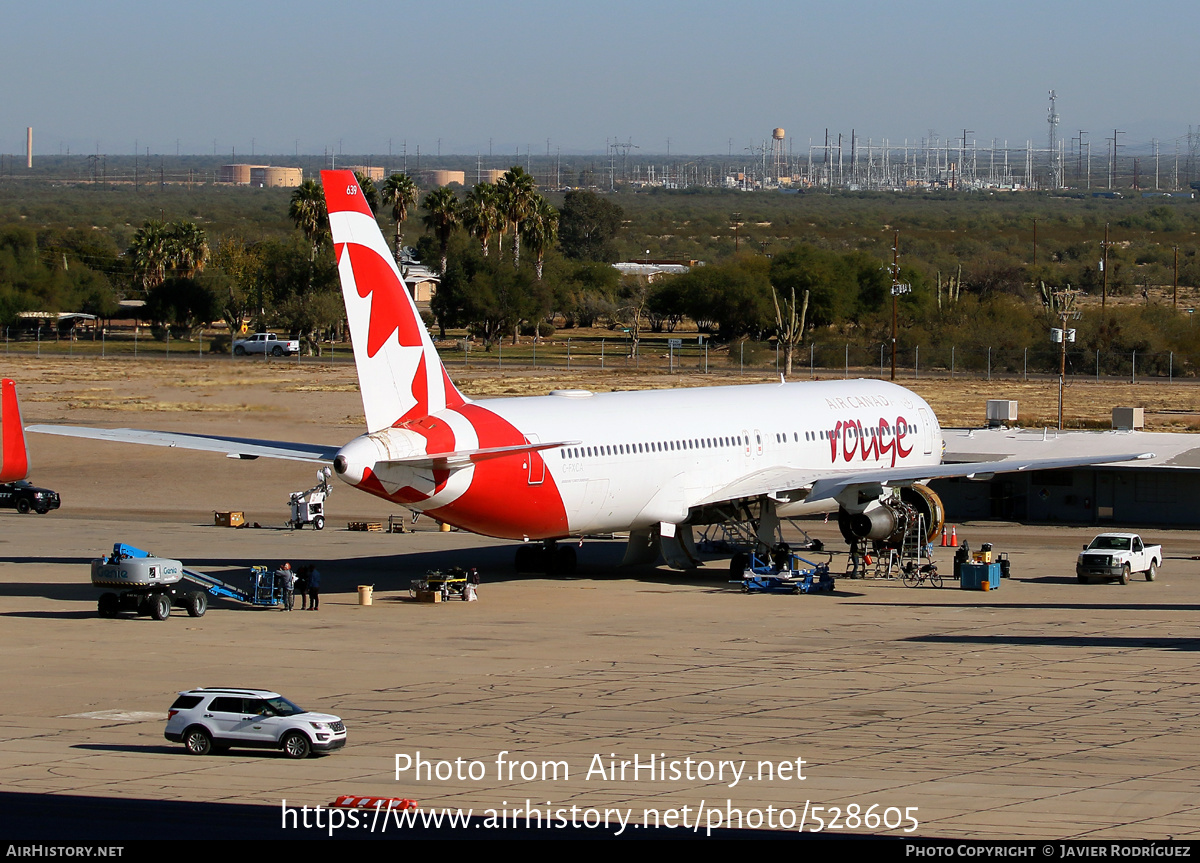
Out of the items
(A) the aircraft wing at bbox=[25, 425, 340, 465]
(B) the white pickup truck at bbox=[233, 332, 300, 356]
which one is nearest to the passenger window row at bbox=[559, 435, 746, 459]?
(A) the aircraft wing at bbox=[25, 425, 340, 465]

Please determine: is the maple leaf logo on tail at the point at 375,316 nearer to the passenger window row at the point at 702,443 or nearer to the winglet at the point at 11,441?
the passenger window row at the point at 702,443

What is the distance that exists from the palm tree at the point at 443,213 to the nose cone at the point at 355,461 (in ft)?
345

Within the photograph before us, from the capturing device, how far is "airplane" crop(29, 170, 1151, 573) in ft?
118

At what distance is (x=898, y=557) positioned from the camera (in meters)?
47.1

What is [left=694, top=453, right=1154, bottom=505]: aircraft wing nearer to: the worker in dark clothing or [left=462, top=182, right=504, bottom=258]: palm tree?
the worker in dark clothing

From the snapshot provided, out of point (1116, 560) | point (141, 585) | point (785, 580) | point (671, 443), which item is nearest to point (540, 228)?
point (671, 443)

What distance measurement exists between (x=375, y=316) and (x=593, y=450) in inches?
279

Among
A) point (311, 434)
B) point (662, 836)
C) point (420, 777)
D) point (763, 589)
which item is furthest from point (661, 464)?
point (311, 434)

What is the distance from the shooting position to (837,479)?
44625 mm

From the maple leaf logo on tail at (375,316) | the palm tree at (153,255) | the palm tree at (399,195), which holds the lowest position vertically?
A: the maple leaf logo on tail at (375,316)

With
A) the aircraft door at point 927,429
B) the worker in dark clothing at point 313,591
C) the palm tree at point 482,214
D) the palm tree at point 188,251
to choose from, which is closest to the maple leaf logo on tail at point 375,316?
the worker in dark clothing at point 313,591

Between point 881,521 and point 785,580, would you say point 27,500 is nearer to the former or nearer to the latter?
point 785,580

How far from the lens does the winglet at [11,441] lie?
132 feet

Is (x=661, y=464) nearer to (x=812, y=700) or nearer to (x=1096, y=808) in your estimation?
(x=812, y=700)
